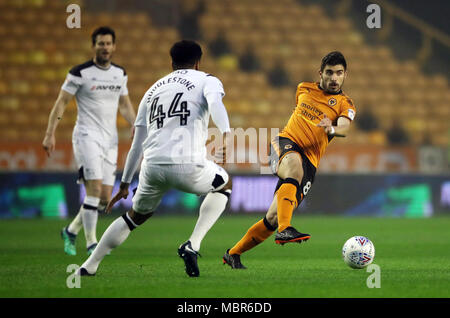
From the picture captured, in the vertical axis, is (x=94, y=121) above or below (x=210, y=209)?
above

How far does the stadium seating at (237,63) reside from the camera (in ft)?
67.4

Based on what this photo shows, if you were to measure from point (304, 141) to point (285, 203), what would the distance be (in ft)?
2.57

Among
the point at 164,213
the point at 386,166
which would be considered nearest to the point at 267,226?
the point at 164,213

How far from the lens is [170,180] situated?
6113 mm

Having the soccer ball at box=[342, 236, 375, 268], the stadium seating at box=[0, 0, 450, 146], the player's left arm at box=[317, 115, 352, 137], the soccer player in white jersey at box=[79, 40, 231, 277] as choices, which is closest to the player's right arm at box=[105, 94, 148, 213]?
the soccer player in white jersey at box=[79, 40, 231, 277]

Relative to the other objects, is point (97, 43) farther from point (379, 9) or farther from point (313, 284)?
point (379, 9)

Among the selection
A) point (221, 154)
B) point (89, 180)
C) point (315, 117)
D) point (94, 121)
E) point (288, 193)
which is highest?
point (94, 121)

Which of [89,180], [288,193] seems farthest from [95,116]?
[288,193]

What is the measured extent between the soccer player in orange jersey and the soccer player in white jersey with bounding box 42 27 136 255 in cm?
229

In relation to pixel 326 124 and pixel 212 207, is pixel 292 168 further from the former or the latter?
pixel 212 207

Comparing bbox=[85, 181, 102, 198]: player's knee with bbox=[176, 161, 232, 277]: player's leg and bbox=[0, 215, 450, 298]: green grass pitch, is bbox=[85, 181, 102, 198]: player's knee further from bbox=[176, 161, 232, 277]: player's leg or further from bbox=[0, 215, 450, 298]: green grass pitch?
bbox=[176, 161, 232, 277]: player's leg

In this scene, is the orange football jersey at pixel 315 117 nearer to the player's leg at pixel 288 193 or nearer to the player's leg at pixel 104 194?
the player's leg at pixel 288 193

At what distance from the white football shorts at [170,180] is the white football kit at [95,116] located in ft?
9.61

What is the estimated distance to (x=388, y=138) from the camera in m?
21.6
